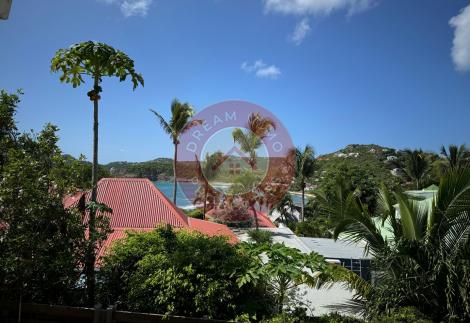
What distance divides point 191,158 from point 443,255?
2114 cm

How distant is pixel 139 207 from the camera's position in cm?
1332

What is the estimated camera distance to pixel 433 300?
5.06m

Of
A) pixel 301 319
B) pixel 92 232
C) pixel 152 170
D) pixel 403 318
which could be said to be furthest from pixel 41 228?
pixel 152 170

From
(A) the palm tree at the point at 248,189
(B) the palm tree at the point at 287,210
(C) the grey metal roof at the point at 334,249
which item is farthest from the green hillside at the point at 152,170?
(C) the grey metal roof at the point at 334,249

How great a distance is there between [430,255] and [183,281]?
3726mm

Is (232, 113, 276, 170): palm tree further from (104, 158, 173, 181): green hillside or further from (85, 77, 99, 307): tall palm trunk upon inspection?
(104, 158, 173, 181): green hillside

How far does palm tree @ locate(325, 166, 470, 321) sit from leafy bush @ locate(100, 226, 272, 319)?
198cm

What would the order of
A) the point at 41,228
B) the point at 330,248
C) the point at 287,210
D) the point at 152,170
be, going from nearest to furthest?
the point at 41,228
the point at 330,248
the point at 287,210
the point at 152,170

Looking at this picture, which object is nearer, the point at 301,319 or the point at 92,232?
the point at 301,319

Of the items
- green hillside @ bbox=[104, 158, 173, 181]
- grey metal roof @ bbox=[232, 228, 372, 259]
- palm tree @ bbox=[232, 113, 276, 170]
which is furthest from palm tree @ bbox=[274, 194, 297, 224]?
green hillside @ bbox=[104, 158, 173, 181]

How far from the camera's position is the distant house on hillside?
12586 millimetres

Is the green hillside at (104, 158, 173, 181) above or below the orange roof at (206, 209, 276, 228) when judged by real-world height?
above

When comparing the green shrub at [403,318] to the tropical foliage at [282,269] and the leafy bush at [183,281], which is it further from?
the leafy bush at [183,281]

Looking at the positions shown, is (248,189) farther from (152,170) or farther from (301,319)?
(152,170)
